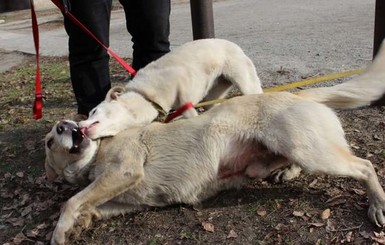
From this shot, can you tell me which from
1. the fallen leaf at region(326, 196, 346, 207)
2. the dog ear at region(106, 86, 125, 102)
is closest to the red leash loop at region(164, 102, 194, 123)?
the dog ear at region(106, 86, 125, 102)

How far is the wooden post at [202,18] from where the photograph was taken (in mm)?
5669

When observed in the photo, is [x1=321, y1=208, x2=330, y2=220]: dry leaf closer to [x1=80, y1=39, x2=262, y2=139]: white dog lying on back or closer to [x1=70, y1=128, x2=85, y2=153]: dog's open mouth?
[x1=80, y1=39, x2=262, y2=139]: white dog lying on back

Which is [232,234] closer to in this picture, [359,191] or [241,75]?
[359,191]

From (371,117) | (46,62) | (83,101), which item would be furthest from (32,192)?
(46,62)

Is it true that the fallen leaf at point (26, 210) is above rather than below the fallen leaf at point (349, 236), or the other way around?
below

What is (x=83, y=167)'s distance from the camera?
3445 mm

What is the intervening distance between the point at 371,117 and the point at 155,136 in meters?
2.08

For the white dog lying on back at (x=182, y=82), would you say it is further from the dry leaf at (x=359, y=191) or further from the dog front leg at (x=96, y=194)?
the dry leaf at (x=359, y=191)

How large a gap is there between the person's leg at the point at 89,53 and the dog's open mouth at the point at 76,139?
103cm

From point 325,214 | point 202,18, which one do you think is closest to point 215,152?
point 325,214

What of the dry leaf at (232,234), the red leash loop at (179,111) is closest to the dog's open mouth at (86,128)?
the red leash loop at (179,111)

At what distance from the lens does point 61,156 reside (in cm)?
350

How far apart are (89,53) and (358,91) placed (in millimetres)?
2287

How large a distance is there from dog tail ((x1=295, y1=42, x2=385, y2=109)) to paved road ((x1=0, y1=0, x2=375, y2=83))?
2.61m
